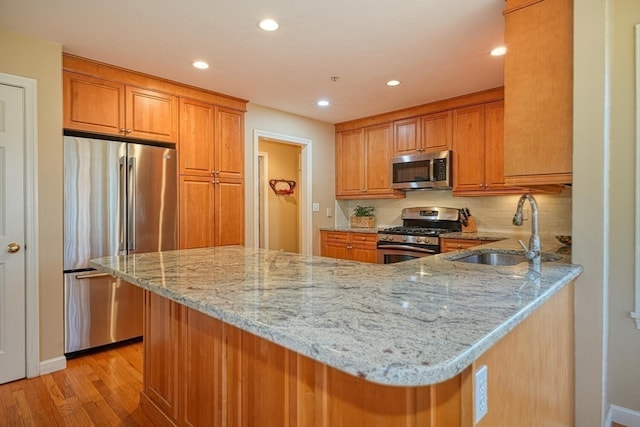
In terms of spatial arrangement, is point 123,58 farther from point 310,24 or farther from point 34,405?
point 34,405

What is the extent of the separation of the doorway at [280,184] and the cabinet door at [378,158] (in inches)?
31.9

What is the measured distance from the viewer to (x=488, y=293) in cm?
112

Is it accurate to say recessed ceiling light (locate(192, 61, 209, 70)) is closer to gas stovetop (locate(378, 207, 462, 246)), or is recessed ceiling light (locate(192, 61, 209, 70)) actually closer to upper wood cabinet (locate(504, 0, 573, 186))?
upper wood cabinet (locate(504, 0, 573, 186))

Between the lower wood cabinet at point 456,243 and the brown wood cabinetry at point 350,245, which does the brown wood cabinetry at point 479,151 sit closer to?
the lower wood cabinet at point 456,243

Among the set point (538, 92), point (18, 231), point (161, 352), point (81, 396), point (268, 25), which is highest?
point (268, 25)

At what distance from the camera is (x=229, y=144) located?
3803 mm

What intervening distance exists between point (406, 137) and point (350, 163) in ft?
3.04

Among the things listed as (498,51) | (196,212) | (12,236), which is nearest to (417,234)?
(498,51)

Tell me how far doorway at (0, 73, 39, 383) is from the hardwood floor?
0.72 feet

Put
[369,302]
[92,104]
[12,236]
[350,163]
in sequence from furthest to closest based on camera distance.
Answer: [350,163]
[92,104]
[12,236]
[369,302]

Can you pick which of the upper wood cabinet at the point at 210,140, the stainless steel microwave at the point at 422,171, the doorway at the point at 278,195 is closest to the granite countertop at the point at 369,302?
the upper wood cabinet at the point at 210,140

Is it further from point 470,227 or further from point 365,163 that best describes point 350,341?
point 365,163

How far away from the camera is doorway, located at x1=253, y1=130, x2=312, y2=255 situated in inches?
161

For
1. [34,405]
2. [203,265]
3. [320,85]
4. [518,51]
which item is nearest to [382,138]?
[320,85]
